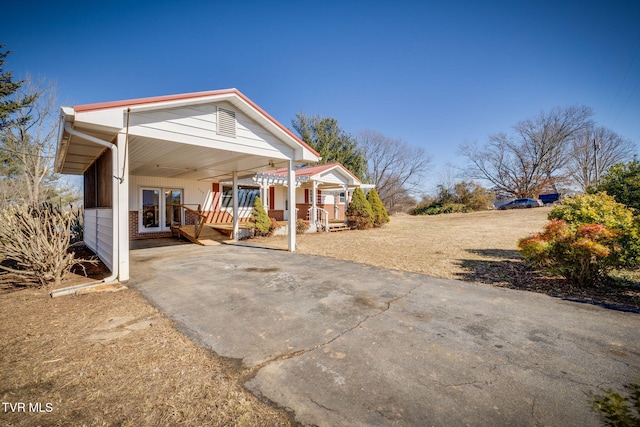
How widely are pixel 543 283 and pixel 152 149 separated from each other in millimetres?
10191

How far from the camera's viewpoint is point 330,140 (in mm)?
31734

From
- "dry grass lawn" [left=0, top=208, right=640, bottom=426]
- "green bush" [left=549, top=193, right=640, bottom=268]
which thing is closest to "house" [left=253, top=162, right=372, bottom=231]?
"dry grass lawn" [left=0, top=208, right=640, bottom=426]

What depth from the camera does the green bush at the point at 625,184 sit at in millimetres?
6811

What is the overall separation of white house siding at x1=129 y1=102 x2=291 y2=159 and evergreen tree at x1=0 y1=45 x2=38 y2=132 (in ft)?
63.4

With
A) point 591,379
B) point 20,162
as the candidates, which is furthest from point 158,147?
point 20,162

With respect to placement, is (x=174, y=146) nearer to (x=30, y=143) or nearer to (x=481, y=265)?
(x=481, y=265)

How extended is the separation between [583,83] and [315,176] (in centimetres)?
2368

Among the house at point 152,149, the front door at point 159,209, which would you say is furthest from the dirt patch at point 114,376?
the front door at point 159,209

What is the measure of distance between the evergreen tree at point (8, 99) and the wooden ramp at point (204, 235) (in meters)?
15.2

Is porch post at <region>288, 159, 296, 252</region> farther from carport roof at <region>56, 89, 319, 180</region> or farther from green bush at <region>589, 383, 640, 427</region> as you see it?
green bush at <region>589, 383, 640, 427</region>

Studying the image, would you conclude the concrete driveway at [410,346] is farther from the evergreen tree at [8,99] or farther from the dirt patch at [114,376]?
the evergreen tree at [8,99]

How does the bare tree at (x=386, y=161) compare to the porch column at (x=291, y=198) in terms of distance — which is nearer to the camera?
the porch column at (x=291, y=198)

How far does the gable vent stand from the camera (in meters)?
6.99

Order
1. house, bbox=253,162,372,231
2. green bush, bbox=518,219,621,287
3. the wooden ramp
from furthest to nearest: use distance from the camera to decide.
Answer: house, bbox=253,162,372,231 < the wooden ramp < green bush, bbox=518,219,621,287
